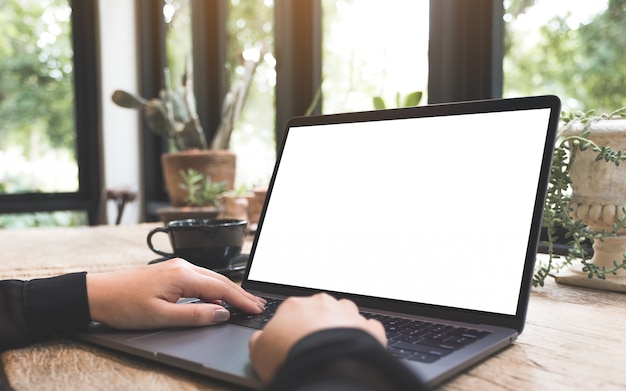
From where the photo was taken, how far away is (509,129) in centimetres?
64

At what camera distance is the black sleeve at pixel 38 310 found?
577mm

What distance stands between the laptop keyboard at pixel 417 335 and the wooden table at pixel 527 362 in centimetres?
3

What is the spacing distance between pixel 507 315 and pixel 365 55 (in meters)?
1.32

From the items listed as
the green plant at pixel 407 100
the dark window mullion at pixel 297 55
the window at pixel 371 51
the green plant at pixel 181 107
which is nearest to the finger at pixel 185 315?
the green plant at pixel 407 100

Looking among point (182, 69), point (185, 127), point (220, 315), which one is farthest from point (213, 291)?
point (182, 69)

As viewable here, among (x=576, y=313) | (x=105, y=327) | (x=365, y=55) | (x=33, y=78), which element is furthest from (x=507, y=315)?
(x=33, y=78)

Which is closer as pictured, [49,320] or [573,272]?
[49,320]

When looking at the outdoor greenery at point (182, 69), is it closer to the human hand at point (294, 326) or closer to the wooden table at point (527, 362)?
the wooden table at point (527, 362)

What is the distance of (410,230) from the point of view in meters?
0.66

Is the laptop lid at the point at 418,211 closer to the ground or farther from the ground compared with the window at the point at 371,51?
closer to the ground

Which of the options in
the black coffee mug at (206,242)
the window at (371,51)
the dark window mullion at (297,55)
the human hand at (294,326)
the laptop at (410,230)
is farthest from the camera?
the dark window mullion at (297,55)

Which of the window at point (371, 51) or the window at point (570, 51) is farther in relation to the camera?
the window at point (371, 51)

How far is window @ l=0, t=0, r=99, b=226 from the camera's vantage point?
2.89 m

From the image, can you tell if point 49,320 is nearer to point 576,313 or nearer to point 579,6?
point 576,313
